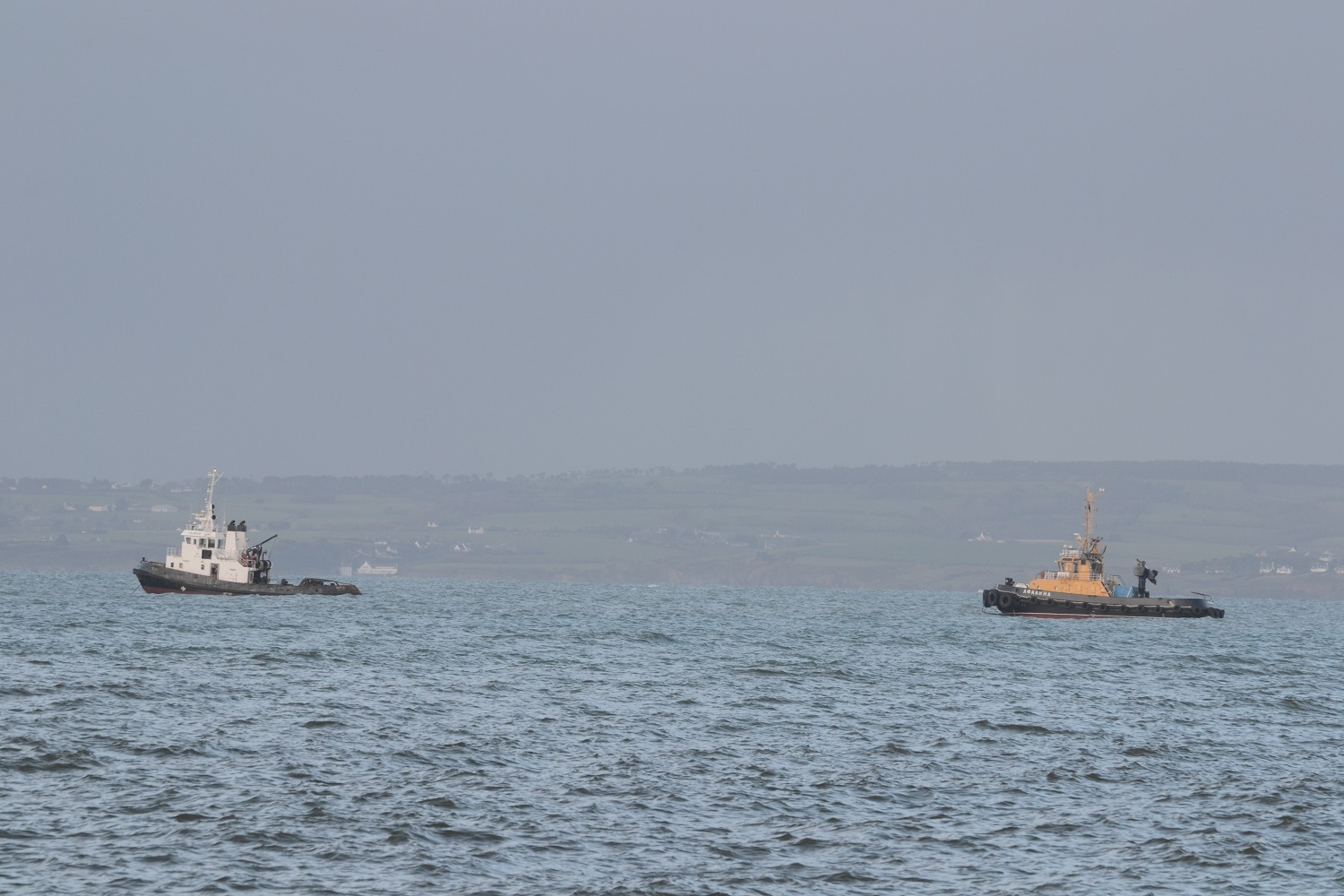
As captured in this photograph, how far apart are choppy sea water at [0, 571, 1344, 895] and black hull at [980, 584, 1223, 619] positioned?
4727cm

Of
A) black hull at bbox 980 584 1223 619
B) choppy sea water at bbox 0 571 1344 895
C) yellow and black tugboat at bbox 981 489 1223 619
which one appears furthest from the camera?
yellow and black tugboat at bbox 981 489 1223 619

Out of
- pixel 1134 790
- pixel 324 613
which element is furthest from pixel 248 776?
pixel 324 613

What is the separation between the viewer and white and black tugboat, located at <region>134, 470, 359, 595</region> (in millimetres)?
104125

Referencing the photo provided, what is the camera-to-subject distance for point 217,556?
4131 inches

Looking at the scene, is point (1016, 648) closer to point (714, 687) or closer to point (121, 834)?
point (714, 687)

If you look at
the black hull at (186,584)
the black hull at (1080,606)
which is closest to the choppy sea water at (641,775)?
the black hull at (186,584)

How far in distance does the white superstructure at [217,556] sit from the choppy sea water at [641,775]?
40244 millimetres

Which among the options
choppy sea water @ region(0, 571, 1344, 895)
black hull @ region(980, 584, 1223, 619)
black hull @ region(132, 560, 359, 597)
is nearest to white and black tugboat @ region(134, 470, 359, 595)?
black hull @ region(132, 560, 359, 597)

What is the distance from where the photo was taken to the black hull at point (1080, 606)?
112m

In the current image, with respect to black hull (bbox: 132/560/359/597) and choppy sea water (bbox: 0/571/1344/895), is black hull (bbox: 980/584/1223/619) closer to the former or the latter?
choppy sea water (bbox: 0/571/1344/895)

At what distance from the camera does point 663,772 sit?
31.8 m

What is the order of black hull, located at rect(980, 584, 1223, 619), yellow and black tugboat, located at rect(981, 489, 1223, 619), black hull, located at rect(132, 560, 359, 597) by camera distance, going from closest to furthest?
black hull, located at rect(132, 560, 359, 597), black hull, located at rect(980, 584, 1223, 619), yellow and black tugboat, located at rect(981, 489, 1223, 619)

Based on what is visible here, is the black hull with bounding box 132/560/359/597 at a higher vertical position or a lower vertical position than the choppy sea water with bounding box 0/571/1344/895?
lower

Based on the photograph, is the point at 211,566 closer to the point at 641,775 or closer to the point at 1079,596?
the point at 1079,596
